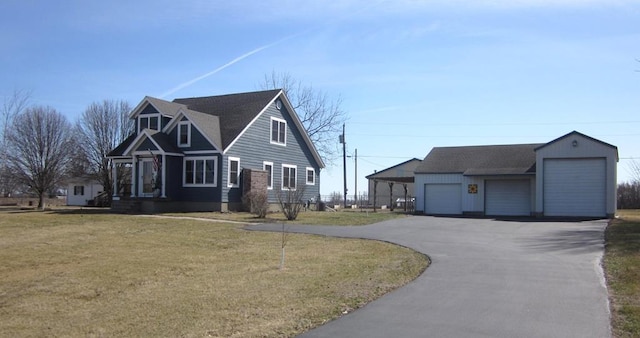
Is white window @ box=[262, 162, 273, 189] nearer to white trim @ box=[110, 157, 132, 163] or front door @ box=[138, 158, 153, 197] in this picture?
front door @ box=[138, 158, 153, 197]

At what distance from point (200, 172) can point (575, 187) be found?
2168 centimetres

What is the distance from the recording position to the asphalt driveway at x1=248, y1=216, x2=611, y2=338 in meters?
6.82

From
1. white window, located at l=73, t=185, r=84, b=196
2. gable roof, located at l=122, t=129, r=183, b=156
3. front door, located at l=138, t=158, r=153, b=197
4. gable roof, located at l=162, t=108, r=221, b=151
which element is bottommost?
white window, located at l=73, t=185, r=84, b=196

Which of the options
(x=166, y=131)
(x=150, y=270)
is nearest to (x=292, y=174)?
(x=166, y=131)

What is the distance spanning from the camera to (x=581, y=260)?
42.3 ft

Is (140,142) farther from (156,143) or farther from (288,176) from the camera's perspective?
(288,176)

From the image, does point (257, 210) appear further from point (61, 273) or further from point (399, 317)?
point (399, 317)

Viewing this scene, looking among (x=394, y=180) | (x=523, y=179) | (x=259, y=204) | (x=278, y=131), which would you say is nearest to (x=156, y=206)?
(x=259, y=204)

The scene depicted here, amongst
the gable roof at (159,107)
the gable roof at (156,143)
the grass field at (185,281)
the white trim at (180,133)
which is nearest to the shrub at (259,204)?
the white trim at (180,133)

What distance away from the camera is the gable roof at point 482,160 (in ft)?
115

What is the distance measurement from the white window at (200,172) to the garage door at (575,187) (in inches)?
769

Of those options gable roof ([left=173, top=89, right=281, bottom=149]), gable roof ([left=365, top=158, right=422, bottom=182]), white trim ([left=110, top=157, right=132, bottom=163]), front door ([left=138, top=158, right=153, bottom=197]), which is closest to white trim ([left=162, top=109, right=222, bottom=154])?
gable roof ([left=173, top=89, right=281, bottom=149])

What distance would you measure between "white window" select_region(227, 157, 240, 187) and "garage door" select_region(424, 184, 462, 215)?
46.2ft

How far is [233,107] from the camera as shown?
34312 mm
